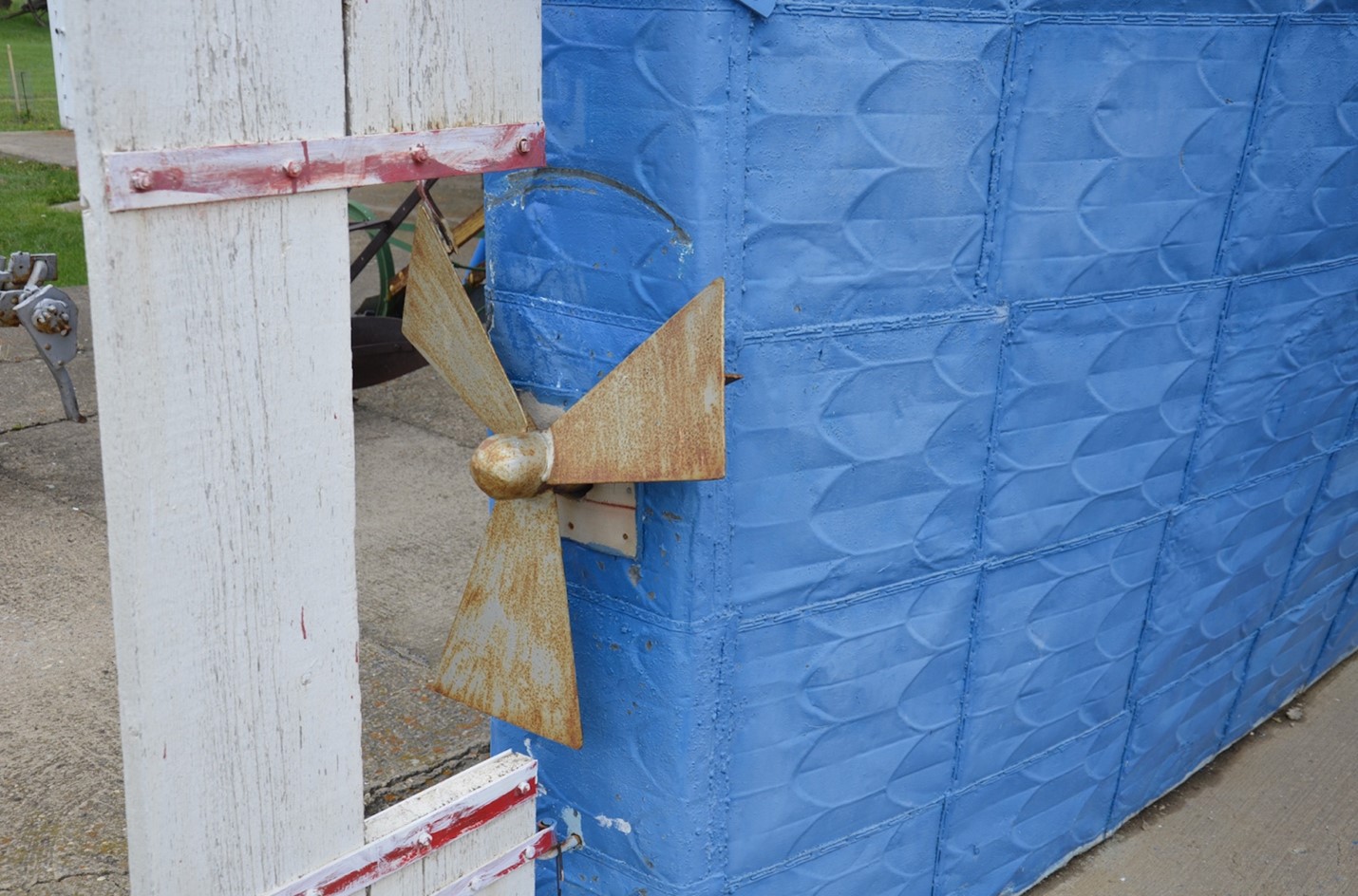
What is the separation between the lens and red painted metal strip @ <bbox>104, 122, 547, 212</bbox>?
1.46m

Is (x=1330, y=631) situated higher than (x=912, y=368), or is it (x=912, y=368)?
(x=912, y=368)

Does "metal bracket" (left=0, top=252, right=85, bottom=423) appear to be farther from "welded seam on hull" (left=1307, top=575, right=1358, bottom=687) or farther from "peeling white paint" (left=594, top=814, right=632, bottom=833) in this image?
"welded seam on hull" (left=1307, top=575, right=1358, bottom=687)

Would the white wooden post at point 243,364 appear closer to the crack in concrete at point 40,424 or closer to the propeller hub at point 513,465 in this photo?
the propeller hub at point 513,465

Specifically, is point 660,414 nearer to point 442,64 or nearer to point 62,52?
point 442,64

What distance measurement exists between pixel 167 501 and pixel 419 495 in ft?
13.5

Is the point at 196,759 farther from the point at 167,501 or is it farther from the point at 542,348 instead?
the point at 542,348

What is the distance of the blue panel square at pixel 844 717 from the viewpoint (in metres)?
2.47

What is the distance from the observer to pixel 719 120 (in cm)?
202

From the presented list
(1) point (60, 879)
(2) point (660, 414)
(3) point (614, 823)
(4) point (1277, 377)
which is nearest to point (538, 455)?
(2) point (660, 414)

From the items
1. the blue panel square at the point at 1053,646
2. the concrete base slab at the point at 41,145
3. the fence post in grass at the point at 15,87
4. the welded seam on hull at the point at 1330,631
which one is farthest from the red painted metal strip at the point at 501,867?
the fence post in grass at the point at 15,87

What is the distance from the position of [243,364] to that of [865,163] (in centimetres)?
114

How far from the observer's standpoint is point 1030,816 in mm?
3312

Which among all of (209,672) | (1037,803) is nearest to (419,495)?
(1037,803)

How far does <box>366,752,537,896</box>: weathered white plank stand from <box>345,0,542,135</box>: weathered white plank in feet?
3.48
